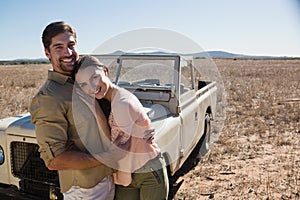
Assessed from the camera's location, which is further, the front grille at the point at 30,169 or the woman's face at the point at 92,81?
the front grille at the point at 30,169

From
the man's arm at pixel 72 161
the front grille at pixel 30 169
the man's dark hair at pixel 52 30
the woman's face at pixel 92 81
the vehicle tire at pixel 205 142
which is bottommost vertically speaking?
the vehicle tire at pixel 205 142

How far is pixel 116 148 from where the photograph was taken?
170 cm

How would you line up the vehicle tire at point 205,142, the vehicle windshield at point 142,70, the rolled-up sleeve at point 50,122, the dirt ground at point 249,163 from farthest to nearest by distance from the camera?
the vehicle tire at point 205,142, the vehicle windshield at point 142,70, the dirt ground at point 249,163, the rolled-up sleeve at point 50,122

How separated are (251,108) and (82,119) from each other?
8787 mm

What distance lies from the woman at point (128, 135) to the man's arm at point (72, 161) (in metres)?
0.17

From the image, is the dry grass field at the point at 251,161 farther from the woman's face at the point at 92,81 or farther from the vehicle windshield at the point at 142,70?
the woman's face at the point at 92,81

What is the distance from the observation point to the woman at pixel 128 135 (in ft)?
5.39

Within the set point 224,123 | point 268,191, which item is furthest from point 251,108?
point 268,191

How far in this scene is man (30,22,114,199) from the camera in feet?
5.15

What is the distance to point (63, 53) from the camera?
164 centimetres

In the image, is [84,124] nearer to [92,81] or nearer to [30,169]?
[92,81]

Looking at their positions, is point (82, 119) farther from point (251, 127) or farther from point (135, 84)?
point (251, 127)

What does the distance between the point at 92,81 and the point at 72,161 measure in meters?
0.41

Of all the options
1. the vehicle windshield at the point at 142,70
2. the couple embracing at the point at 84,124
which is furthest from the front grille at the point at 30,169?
the vehicle windshield at the point at 142,70
